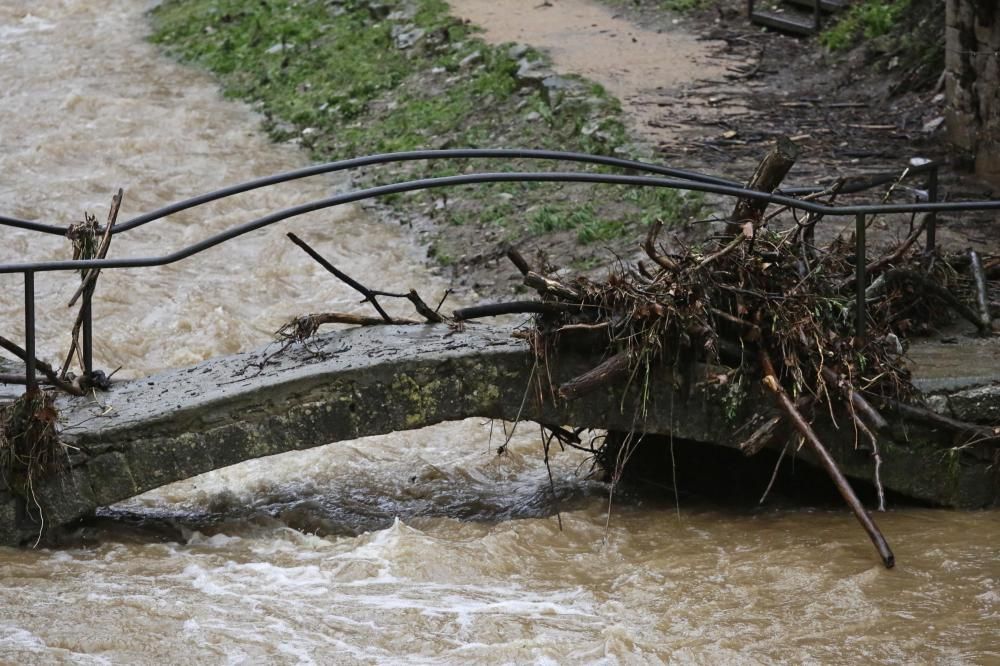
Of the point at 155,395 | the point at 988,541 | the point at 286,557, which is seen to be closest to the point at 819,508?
the point at 988,541

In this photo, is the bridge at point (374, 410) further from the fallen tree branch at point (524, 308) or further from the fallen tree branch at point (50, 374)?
the fallen tree branch at point (524, 308)

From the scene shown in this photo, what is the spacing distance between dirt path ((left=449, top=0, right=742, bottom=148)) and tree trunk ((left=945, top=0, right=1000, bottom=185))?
7.02ft

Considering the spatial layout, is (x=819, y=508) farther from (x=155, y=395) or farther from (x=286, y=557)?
(x=155, y=395)

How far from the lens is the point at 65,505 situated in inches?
222

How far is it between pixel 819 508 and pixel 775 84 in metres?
7.34

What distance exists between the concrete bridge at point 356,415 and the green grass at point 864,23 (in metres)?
7.98

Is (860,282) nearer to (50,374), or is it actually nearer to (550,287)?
(550,287)

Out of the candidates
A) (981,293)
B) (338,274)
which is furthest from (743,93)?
(338,274)

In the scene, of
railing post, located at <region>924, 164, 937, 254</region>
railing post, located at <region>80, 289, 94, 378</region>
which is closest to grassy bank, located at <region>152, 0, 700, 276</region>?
railing post, located at <region>924, 164, 937, 254</region>

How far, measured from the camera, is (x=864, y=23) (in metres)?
13.2

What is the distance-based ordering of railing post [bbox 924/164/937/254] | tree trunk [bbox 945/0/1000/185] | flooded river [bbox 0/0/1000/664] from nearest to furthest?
flooded river [bbox 0/0/1000/664], railing post [bbox 924/164/937/254], tree trunk [bbox 945/0/1000/185]

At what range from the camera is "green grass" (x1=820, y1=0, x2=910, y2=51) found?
42.2ft

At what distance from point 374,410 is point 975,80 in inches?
246

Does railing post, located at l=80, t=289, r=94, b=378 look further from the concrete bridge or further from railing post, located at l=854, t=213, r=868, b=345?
railing post, located at l=854, t=213, r=868, b=345
